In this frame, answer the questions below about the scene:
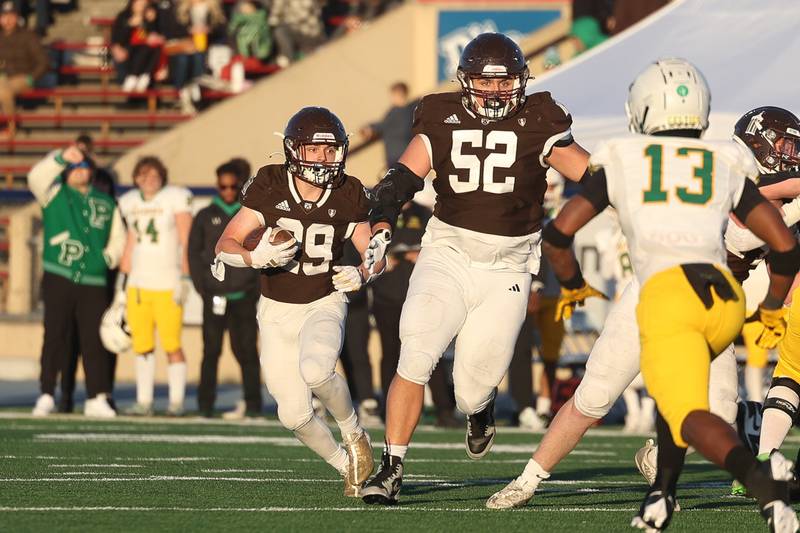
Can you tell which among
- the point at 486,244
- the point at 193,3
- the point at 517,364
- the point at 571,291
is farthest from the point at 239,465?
the point at 193,3

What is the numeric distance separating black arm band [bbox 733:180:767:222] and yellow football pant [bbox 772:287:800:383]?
159 cm

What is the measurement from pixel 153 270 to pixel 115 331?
51 centimetres

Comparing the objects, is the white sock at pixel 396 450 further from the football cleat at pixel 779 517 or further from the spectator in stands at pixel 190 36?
the spectator in stands at pixel 190 36

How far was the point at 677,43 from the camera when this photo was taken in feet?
41.7

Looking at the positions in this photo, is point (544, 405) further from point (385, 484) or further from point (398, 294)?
point (385, 484)

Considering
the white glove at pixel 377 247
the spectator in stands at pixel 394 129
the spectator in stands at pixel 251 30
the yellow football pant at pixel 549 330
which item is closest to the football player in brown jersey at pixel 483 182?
the white glove at pixel 377 247

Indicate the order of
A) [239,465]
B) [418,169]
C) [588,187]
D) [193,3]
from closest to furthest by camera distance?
[588,187] → [418,169] → [239,465] → [193,3]

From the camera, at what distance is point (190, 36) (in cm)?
2027

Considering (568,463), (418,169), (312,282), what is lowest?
(568,463)

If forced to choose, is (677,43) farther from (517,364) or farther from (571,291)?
(571,291)

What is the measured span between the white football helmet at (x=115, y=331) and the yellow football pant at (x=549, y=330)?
9.66ft

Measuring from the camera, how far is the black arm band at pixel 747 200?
19.7ft

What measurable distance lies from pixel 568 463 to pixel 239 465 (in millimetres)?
1831

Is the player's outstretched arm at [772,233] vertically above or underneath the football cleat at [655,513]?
above
